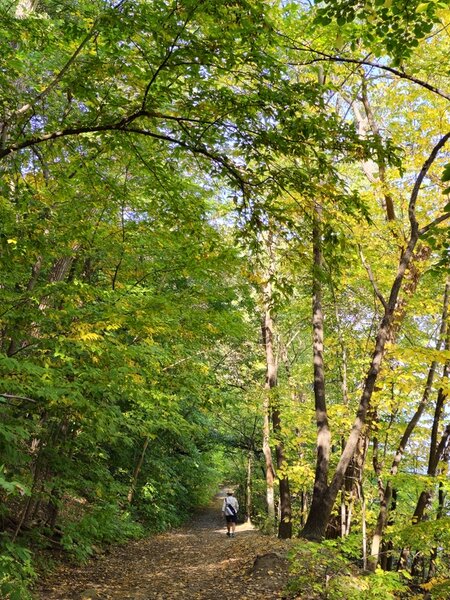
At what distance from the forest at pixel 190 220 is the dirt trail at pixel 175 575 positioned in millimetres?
516

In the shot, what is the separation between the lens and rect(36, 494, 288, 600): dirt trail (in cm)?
658

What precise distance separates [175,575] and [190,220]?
736cm

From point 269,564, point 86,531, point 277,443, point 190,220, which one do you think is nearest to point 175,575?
point 86,531

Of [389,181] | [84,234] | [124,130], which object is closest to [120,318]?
[84,234]

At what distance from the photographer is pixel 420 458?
42.6 ft

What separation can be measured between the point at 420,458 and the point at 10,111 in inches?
532

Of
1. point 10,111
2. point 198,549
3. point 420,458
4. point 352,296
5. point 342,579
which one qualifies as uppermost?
point 352,296

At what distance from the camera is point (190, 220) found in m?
4.63

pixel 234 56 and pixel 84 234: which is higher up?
pixel 234 56

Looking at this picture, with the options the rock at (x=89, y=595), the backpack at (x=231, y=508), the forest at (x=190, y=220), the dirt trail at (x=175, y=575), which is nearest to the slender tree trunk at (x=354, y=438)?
the forest at (x=190, y=220)

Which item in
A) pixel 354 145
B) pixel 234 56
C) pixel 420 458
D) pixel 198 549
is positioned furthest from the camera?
pixel 420 458

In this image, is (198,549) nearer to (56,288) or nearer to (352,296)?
(352,296)

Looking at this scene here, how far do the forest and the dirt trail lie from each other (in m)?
0.52

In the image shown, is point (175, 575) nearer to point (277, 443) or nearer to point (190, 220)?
point (277, 443)
